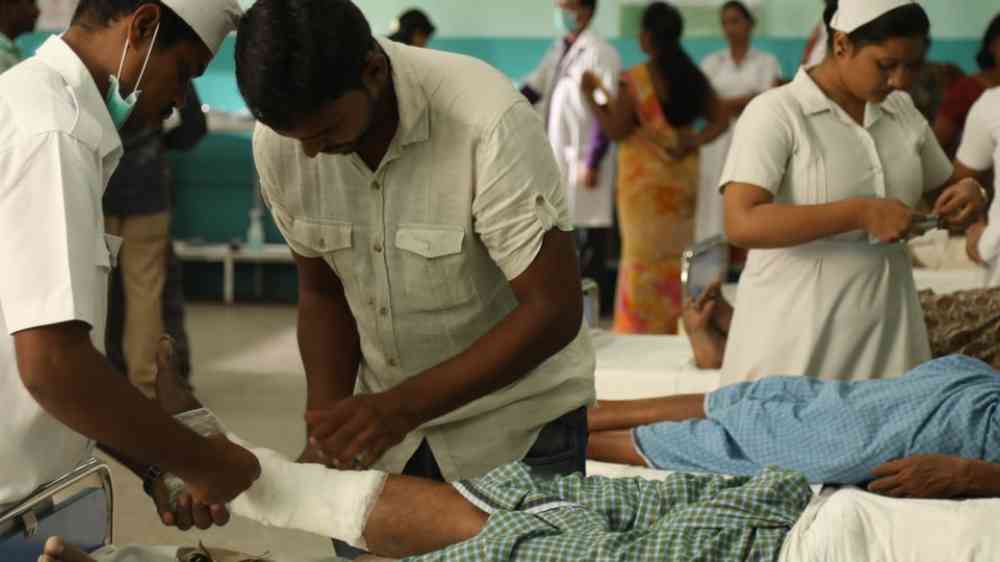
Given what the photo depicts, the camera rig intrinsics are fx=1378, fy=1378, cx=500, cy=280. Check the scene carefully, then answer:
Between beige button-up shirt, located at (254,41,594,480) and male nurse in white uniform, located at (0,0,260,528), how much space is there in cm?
28

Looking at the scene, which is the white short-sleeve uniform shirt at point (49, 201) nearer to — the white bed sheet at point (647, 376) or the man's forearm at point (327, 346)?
the man's forearm at point (327, 346)

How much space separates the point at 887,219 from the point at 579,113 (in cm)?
355

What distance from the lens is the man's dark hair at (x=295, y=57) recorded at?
162 centimetres

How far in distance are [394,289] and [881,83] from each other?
1.23m

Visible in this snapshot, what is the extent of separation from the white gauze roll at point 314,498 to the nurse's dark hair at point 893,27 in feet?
4.44

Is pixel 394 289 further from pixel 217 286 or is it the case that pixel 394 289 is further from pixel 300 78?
pixel 217 286

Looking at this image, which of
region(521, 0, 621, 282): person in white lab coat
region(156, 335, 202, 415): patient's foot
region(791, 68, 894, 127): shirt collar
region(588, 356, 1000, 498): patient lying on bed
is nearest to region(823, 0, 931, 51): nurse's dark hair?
region(791, 68, 894, 127): shirt collar

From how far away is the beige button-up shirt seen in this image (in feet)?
6.02

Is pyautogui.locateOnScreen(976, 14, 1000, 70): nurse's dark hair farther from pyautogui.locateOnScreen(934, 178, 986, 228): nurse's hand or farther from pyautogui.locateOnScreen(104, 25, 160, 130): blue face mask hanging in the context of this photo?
pyautogui.locateOnScreen(104, 25, 160, 130): blue face mask hanging

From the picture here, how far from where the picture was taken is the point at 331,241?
196 centimetres

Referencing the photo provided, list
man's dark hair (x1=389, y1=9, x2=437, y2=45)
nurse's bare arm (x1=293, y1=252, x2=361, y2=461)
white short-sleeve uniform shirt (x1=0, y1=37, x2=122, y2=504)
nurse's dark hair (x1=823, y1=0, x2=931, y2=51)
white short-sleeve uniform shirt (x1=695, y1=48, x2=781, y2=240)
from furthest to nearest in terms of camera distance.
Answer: white short-sleeve uniform shirt (x1=695, y1=48, x2=781, y2=240) < man's dark hair (x1=389, y1=9, x2=437, y2=45) < nurse's dark hair (x1=823, y1=0, x2=931, y2=51) < nurse's bare arm (x1=293, y1=252, x2=361, y2=461) < white short-sleeve uniform shirt (x1=0, y1=37, x2=122, y2=504)

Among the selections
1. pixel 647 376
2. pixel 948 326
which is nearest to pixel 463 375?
pixel 647 376

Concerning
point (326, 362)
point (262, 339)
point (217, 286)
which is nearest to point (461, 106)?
point (326, 362)

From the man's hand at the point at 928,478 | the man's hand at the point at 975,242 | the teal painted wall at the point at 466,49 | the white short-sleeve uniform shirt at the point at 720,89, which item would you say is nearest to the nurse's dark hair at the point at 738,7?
the white short-sleeve uniform shirt at the point at 720,89
